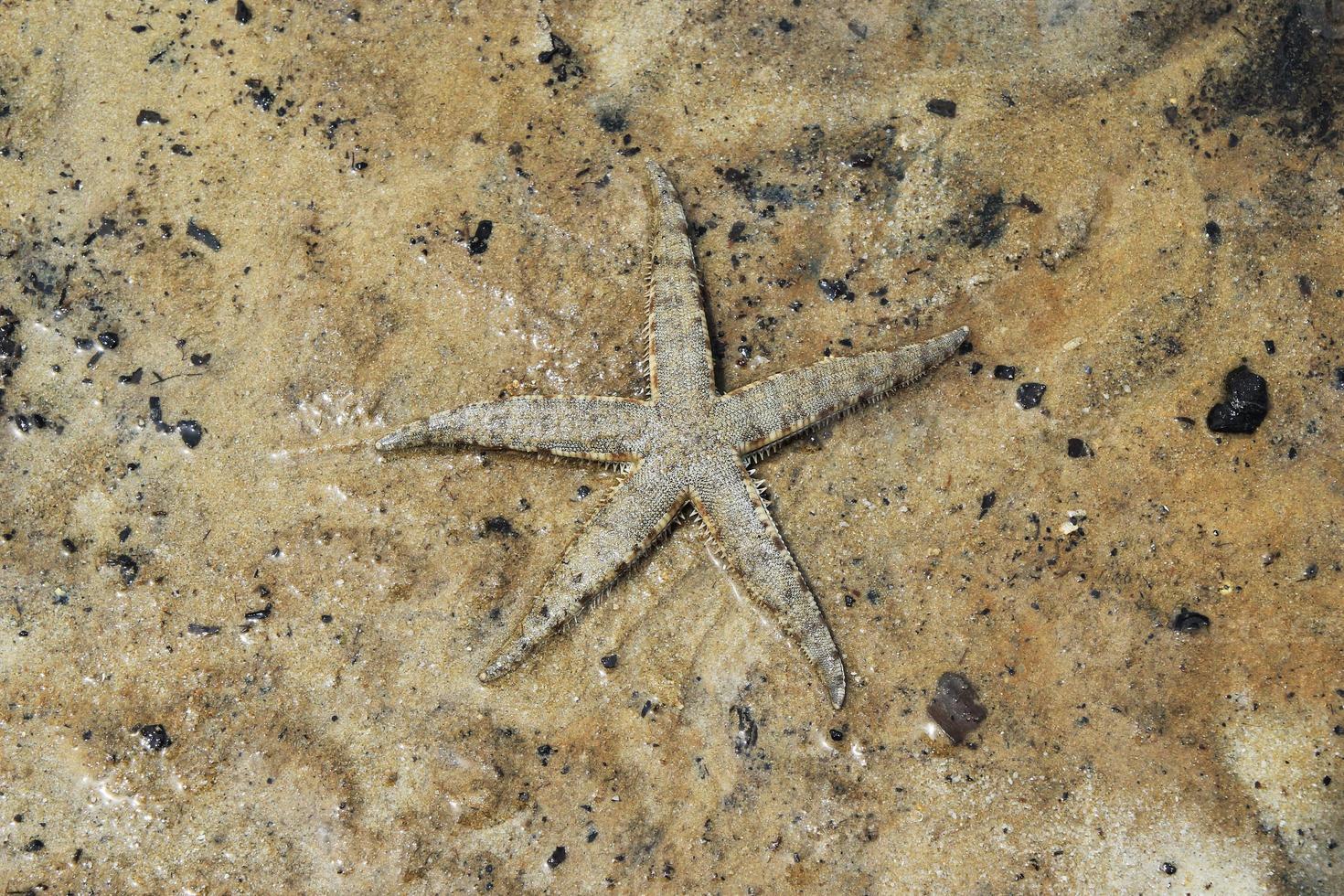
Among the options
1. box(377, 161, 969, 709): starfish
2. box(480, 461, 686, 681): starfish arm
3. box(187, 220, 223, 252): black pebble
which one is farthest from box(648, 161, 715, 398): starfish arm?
box(187, 220, 223, 252): black pebble

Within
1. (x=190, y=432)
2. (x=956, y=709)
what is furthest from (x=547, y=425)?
(x=956, y=709)

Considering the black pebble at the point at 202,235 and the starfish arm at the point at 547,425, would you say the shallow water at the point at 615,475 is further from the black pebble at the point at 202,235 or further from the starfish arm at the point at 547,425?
the starfish arm at the point at 547,425

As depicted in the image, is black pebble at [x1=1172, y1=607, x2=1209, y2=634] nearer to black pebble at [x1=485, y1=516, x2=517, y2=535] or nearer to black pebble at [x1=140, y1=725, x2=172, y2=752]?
black pebble at [x1=485, y1=516, x2=517, y2=535]

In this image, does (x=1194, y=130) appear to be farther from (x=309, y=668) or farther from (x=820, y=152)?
(x=309, y=668)

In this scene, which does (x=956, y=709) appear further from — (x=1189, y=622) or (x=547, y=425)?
(x=547, y=425)

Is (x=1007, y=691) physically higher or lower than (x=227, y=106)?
lower

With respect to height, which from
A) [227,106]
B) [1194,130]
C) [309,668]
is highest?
[227,106]

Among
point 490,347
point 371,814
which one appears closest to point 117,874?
point 371,814

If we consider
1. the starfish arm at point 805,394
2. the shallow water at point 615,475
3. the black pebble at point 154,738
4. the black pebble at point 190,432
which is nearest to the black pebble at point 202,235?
the shallow water at point 615,475
